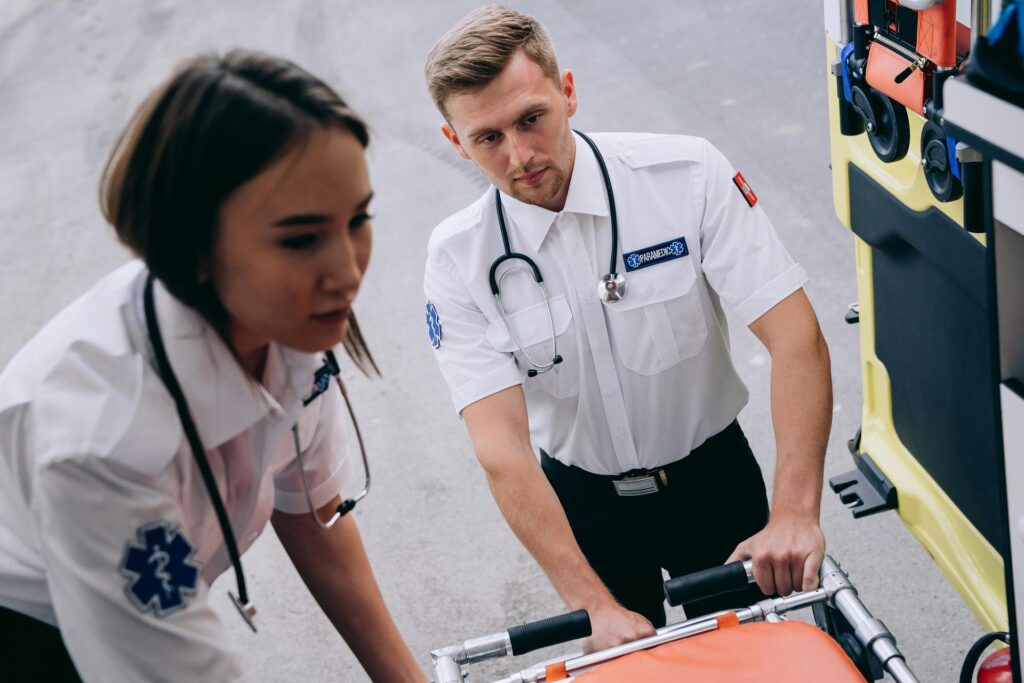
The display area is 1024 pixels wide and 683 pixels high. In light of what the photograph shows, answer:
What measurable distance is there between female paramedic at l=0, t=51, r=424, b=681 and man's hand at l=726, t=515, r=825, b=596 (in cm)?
82

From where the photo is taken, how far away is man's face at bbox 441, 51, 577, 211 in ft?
6.09

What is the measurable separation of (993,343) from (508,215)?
0.94 m

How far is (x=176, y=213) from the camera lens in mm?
988

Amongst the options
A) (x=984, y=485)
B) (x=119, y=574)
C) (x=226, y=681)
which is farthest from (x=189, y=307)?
(x=984, y=485)

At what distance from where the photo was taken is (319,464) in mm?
1500

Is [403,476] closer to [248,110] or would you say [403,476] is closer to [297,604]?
[297,604]

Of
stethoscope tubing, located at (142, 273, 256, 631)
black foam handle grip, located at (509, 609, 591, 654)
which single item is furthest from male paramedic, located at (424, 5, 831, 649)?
stethoscope tubing, located at (142, 273, 256, 631)

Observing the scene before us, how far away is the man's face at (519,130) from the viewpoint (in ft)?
6.09

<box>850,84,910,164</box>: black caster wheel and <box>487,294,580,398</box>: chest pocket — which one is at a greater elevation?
<box>850,84,910,164</box>: black caster wheel

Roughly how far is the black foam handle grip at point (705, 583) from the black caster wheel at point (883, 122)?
84 centimetres

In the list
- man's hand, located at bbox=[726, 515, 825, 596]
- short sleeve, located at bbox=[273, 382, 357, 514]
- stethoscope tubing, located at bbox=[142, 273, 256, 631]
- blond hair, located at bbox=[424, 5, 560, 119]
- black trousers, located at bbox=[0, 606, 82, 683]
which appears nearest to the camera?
stethoscope tubing, located at bbox=[142, 273, 256, 631]

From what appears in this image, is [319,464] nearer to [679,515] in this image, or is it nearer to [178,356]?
[178,356]

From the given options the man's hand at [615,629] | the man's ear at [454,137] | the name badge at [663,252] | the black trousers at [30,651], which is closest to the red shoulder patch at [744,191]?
the name badge at [663,252]

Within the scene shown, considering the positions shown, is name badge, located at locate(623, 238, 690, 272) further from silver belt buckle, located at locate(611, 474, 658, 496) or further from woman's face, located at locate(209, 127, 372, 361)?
woman's face, located at locate(209, 127, 372, 361)
